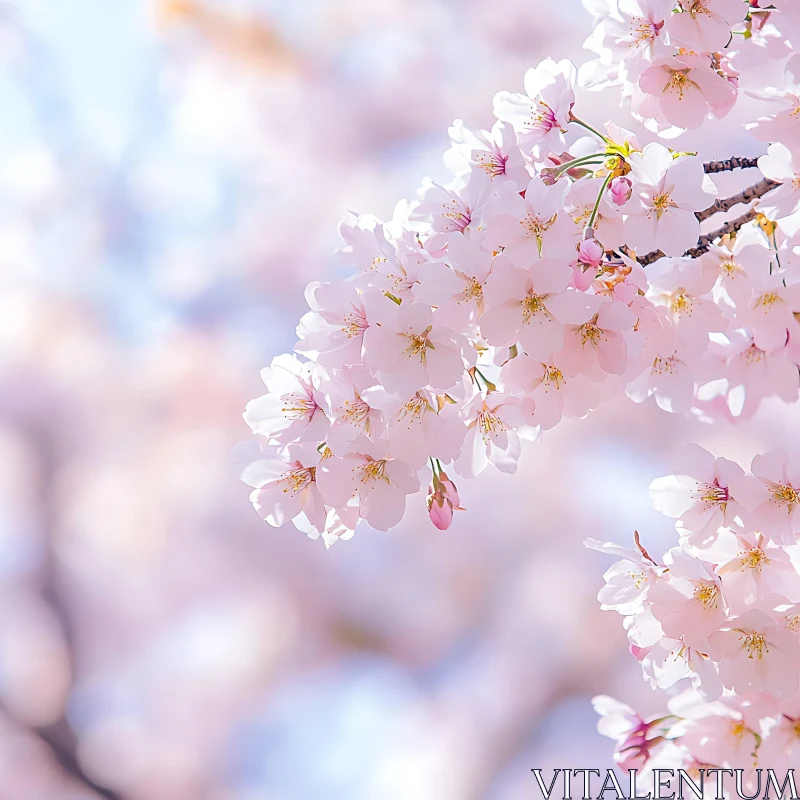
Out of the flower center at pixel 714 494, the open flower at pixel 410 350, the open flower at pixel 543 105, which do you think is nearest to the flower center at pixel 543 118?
the open flower at pixel 543 105

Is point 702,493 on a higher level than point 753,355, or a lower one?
lower

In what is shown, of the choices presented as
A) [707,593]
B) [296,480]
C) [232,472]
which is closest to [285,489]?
[296,480]

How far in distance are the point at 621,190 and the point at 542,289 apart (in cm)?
10

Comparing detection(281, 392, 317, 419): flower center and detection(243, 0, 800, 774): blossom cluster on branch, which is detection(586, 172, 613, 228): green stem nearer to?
detection(243, 0, 800, 774): blossom cluster on branch

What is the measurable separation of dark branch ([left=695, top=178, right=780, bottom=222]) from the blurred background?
42.6 inches

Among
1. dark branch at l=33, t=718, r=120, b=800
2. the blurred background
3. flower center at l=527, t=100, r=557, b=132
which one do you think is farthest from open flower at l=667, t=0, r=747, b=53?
dark branch at l=33, t=718, r=120, b=800

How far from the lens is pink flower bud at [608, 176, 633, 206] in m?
0.51

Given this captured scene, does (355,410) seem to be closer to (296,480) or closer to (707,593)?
(296,480)

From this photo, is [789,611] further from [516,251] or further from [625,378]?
[516,251]

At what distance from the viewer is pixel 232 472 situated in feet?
5.46

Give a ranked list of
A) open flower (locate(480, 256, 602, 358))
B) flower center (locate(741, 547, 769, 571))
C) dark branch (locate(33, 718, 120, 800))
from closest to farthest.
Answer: open flower (locate(480, 256, 602, 358)) → flower center (locate(741, 547, 769, 571)) → dark branch (locate(33, 718, 120, 800))

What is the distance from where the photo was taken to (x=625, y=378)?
0.54 m

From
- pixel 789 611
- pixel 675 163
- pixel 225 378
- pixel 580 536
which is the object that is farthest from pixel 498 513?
pixel 675 163

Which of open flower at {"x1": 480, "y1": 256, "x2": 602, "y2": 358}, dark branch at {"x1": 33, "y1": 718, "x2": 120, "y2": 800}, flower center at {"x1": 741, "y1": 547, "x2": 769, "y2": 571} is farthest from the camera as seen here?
dark branch at {"x1": 33, "y1": 718, "x2": 120, "y2": 800}
